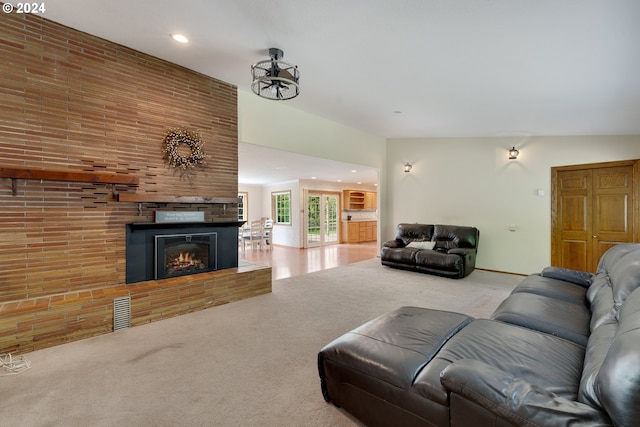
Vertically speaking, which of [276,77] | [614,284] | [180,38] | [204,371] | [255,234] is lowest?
[204,371]

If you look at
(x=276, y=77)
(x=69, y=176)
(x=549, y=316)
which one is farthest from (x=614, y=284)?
(x=69, y=176)

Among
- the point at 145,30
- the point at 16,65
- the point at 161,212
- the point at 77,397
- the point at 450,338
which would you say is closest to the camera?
the point at 450,338

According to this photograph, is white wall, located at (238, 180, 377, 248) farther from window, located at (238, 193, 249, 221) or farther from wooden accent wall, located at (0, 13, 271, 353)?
wooden accent wall, located at (0, 13, 271, 353)

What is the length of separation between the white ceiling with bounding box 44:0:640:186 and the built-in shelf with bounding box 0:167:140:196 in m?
1.47

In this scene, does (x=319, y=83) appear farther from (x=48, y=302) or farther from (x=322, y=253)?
(x=322, y=253)

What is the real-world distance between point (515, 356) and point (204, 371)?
2.09 metres

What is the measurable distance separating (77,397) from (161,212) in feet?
7.05

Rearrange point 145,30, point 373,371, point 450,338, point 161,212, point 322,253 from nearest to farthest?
1. point 373,371
2. point 450,338
3. point 145,30
4. point 161,212
5. point 322,253

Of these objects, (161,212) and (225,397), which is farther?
(161,212)

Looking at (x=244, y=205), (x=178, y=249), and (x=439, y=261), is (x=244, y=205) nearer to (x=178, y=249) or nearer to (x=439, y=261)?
(x=178, y=249)

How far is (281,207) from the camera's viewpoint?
10.6 metres

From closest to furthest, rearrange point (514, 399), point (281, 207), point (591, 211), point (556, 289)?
1. point (514, 399)
2. point (556, 289)
3. point (591, 211)
4. point (281, 207)

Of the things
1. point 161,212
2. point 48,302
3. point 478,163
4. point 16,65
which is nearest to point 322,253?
point 478,163

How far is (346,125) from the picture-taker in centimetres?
615
